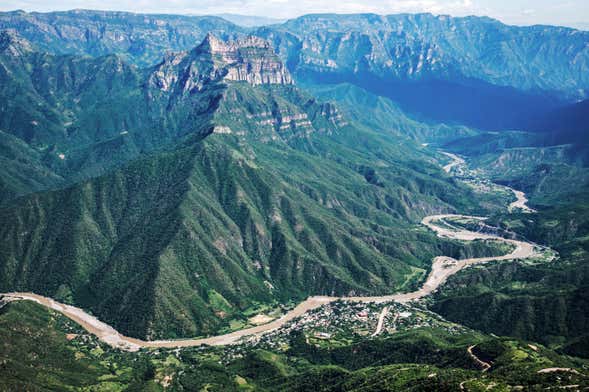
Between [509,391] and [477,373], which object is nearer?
[509,391]

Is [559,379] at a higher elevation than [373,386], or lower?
higher

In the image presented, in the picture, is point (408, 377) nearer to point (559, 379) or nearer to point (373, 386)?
point (373, 386)

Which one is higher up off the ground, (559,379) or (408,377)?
(559,379)

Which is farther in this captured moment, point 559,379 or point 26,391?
point 26,391

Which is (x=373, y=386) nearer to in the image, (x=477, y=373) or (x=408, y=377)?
(x=408, y=377)

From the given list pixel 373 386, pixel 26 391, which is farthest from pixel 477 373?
pixel 26 391

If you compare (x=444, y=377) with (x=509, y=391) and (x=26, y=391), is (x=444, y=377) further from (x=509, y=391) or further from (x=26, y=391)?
(x=26, y=391)

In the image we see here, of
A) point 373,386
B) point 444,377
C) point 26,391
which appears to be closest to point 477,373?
point 444,377

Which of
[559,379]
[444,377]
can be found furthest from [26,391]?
[559,379]
